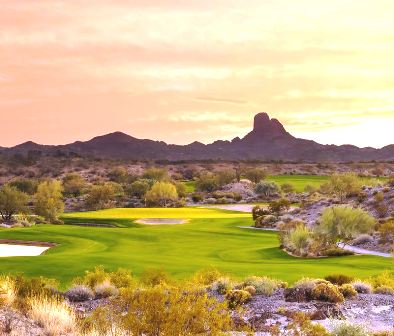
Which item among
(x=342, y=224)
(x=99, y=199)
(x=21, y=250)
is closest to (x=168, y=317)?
(x=21, y=250)

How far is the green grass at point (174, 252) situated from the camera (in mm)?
28109

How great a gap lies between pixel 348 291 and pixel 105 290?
862cm

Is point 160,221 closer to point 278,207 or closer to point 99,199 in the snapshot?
point 278,207

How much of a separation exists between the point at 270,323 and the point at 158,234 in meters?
33.8

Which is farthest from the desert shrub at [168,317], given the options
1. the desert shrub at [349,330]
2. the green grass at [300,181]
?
the green grass at [300,181]

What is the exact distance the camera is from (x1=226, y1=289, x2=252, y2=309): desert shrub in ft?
61.1

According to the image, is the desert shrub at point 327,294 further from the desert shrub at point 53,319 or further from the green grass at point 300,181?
the green grass at point 300,181

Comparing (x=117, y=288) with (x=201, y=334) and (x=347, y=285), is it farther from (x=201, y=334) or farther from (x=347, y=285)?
(x=201, y=334)

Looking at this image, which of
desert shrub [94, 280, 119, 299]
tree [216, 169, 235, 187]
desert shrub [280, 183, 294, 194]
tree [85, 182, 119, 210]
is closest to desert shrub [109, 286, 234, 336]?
desert shrub [94, 280, 119, 299]

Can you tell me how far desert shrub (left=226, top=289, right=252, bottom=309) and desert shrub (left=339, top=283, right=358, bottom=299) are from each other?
3431 millimetres

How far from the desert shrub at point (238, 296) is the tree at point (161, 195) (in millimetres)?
66838

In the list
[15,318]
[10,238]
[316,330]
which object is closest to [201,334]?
[316,330]

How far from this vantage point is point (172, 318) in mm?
10859

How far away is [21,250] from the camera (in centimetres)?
3978
